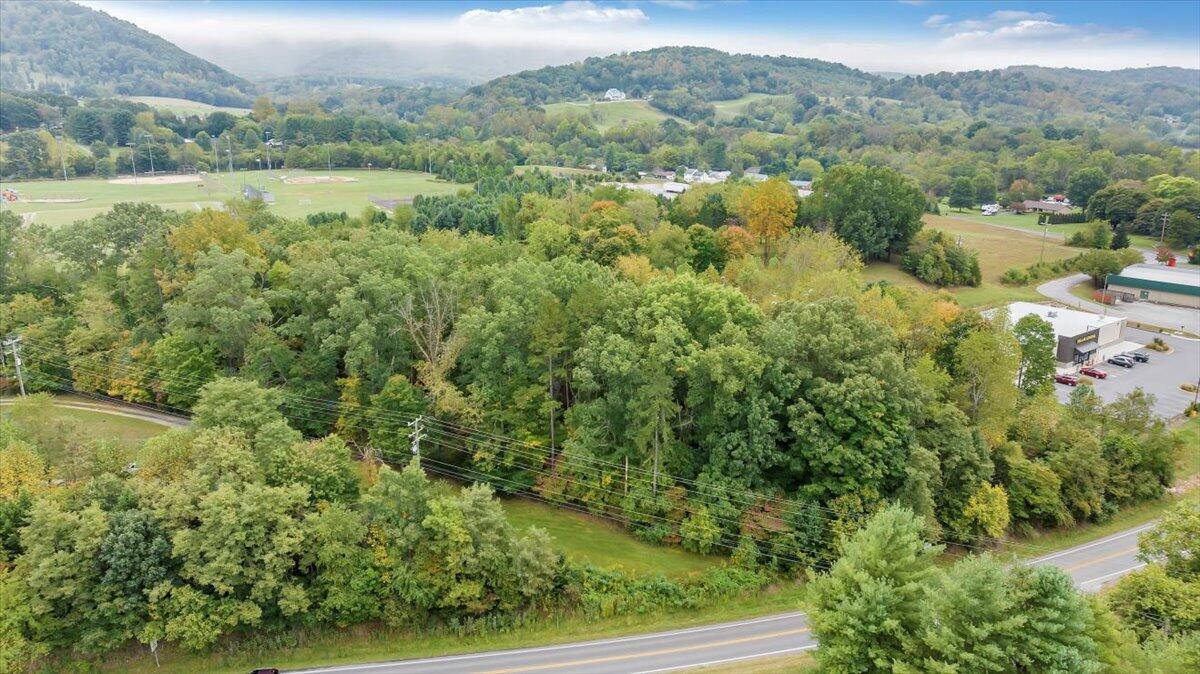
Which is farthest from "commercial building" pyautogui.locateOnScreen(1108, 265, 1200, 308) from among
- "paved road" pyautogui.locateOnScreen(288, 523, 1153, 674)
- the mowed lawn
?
"paved road" pyautogui.locateOnScreen(288, 523, 1153, 674)

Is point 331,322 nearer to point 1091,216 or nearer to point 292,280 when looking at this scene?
point 292,280

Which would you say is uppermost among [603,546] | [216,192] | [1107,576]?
[216,192]

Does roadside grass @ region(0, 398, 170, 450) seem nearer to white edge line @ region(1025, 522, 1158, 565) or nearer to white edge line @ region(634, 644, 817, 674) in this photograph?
white edge line @ region(634, 644, 817, 674)

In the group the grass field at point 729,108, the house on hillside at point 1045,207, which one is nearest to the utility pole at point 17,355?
the house on hillside at point 1045,207

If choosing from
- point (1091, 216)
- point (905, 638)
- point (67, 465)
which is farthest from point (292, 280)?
point (1091, 216)

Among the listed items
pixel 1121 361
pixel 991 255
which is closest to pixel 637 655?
pixel 1121 361

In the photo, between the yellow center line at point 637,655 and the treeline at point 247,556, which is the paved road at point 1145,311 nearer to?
the yellow center line at point 637,655

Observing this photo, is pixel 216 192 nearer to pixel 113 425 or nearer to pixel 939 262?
pixel 113 425
